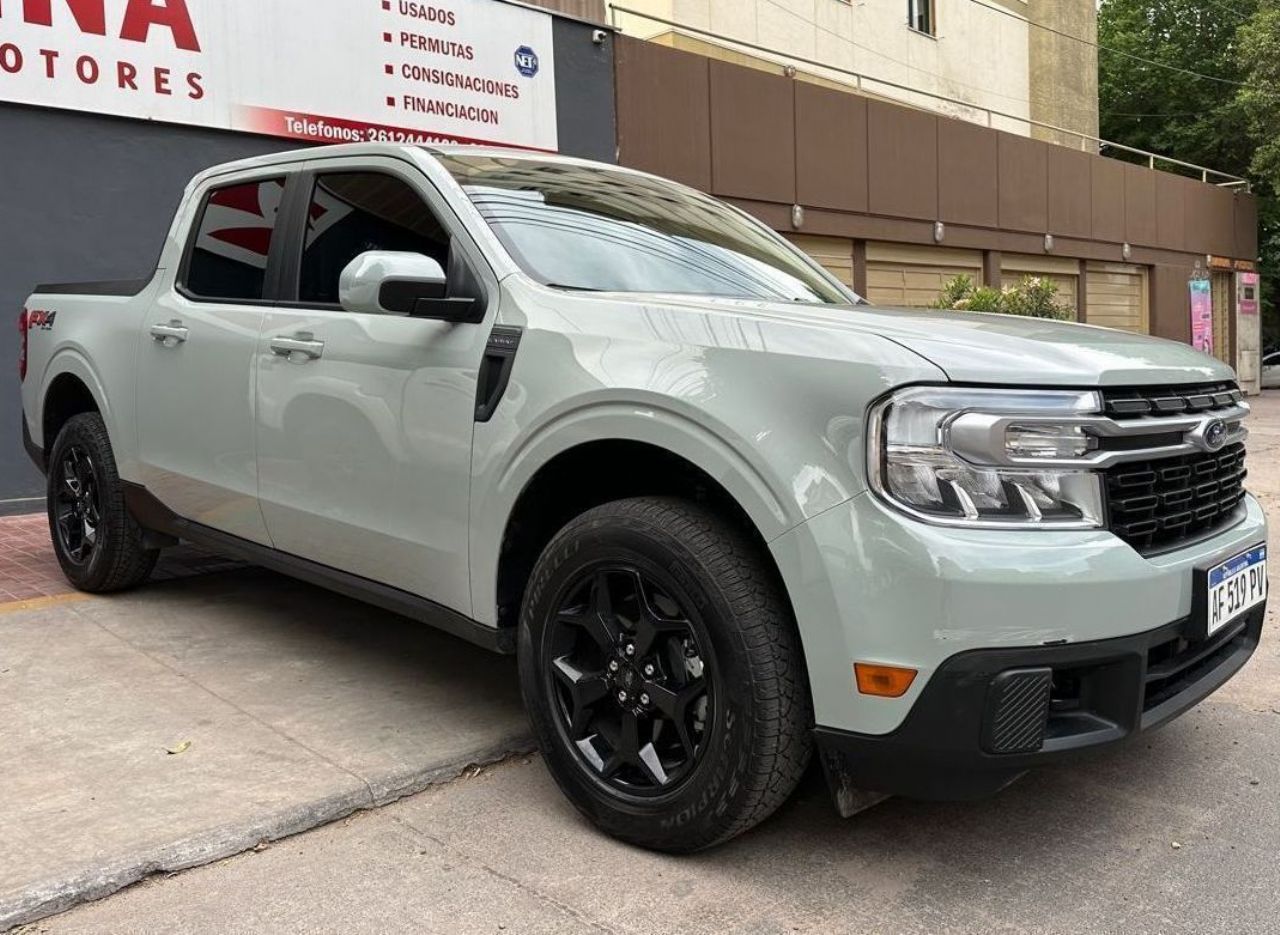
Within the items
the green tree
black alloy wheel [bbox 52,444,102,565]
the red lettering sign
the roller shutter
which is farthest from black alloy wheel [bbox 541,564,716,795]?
the green tree

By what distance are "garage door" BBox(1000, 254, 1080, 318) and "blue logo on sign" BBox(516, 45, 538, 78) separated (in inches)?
411

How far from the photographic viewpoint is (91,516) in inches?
203

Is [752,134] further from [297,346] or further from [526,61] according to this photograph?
[297,346]

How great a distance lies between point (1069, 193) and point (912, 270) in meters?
4.99

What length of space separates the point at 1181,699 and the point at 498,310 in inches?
80.1

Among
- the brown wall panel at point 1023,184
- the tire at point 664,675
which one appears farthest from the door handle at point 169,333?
the brown wall panel at point 1023,184

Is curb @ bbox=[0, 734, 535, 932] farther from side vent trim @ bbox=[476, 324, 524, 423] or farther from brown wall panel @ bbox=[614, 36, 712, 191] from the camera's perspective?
brown wall panel @ bbox=[614, 36, 712, 191]

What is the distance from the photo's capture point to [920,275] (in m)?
17.0

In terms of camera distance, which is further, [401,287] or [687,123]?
[687,123]

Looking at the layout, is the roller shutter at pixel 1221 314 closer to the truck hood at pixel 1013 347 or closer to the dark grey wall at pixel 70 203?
the dark grey wall at pixel 70 203

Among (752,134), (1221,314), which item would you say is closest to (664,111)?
(752,134)

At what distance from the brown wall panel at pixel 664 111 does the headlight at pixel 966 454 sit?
992 centimetres

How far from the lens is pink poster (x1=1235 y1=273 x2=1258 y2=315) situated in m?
25.5

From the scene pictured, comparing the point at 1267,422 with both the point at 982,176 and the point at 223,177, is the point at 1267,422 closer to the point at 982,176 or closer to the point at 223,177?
the point at 982,176
